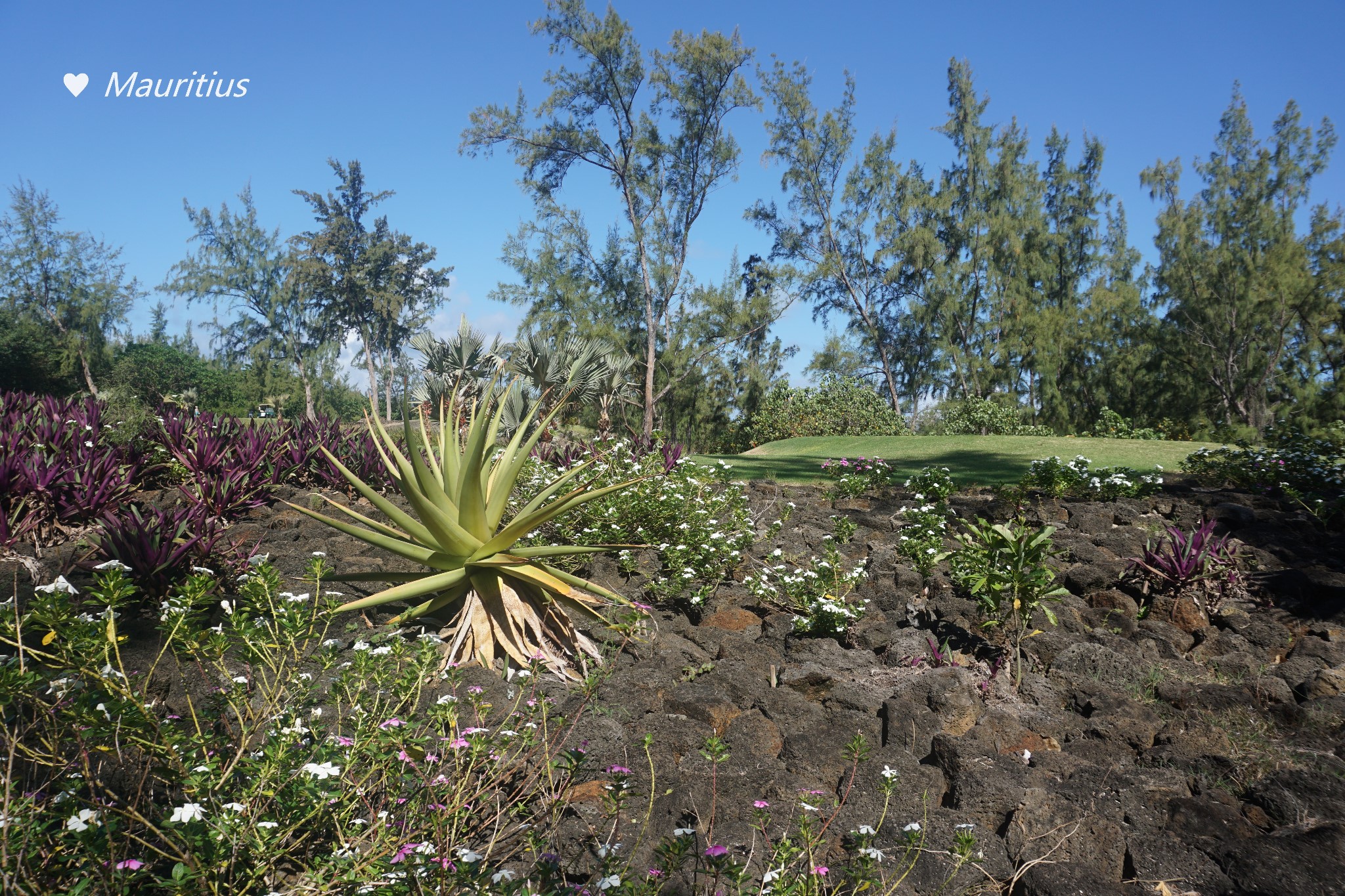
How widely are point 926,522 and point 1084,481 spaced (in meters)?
2.29

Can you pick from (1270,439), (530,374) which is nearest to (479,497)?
(1270,439)

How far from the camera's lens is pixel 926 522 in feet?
19.9

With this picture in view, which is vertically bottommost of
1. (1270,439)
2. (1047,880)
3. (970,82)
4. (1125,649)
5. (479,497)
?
(1047,880)

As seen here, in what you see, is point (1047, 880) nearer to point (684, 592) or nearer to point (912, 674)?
point (912, 674)

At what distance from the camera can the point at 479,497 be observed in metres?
4.18

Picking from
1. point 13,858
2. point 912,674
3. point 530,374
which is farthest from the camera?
point 530,374

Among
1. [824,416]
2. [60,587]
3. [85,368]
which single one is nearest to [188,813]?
[60,587]

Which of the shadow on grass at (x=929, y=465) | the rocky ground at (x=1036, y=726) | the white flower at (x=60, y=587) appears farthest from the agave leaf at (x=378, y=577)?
the shadow on grass at (x=929, y=465)

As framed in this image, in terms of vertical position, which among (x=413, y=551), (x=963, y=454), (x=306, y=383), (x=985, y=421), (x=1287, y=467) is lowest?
(x=413, y=551)

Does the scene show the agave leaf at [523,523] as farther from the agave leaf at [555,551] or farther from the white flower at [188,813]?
the white flower at [188,813]

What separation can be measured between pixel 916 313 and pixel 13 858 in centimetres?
3357

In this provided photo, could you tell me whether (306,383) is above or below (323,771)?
above

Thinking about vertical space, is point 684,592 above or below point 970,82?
below

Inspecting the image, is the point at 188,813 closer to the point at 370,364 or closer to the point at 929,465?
the point at 929,465
